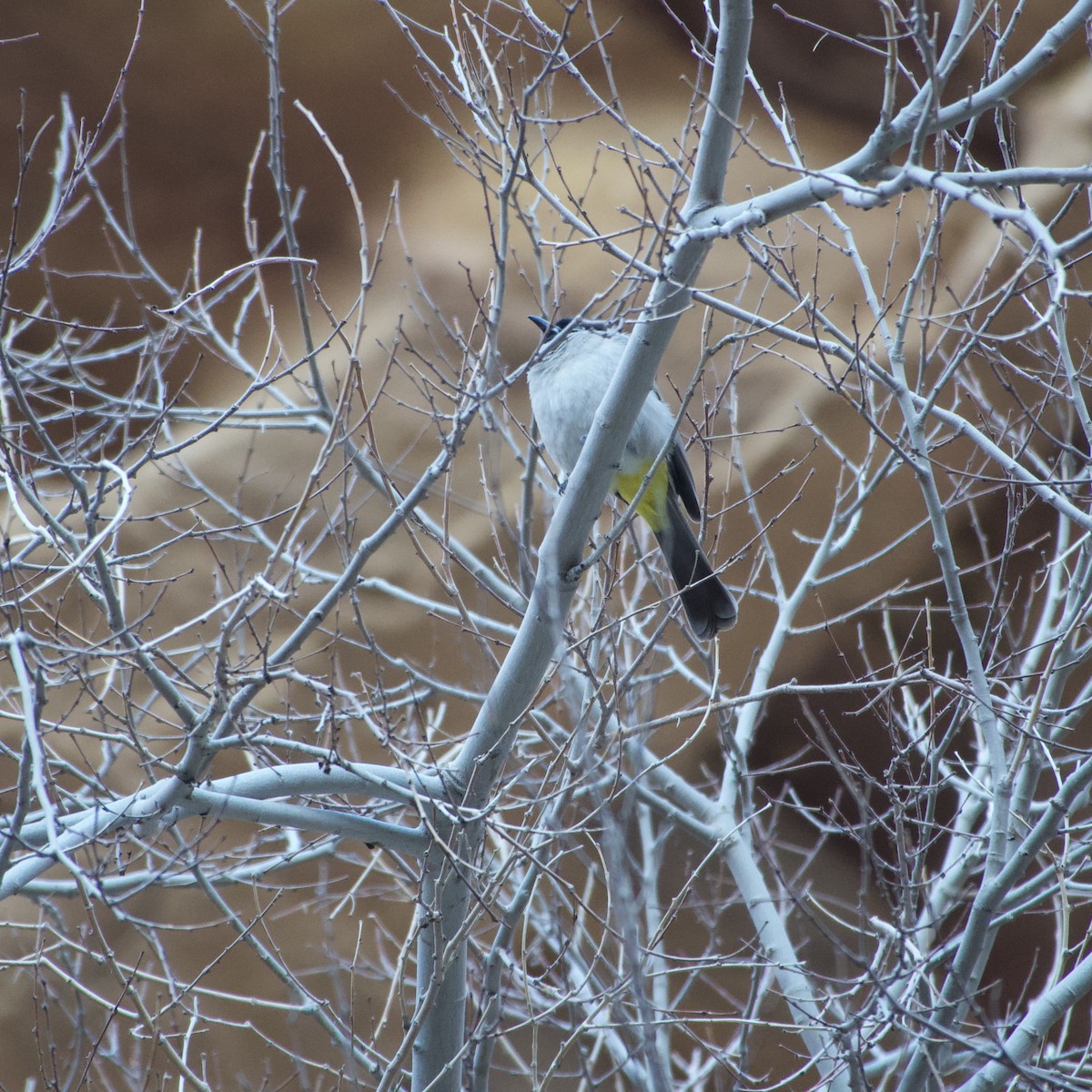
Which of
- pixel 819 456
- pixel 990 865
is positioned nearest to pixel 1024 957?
pixel 819 456

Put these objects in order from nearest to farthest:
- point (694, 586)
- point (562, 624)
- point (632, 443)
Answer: point (562, 624)
point (694, 586)
point (632, 443)

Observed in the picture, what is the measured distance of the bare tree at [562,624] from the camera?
292cm

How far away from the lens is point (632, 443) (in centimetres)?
484

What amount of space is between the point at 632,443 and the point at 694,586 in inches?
29.4

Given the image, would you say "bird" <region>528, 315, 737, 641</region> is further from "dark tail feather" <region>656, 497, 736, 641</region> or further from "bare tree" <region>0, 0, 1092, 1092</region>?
"bare tree" <region>0, 0, 1092, 1092</region>

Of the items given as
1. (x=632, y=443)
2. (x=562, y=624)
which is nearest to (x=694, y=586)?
(x=632, y=443)

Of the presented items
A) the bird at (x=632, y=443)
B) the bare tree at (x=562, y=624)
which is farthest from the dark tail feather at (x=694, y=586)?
the bare tree at (x=562, y=624)

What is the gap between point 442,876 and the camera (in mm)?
3240

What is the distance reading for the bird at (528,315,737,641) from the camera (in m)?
4.57

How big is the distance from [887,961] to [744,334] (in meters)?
2.62

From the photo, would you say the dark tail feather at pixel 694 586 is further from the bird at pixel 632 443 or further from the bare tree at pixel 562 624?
the bare tree at pixel 562 624

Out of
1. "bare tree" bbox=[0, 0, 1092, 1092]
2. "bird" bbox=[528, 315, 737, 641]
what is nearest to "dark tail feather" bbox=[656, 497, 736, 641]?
"bird" bbox=[528, 315, 737, 641]

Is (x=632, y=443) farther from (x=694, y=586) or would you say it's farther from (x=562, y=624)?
(x=562, y=624)

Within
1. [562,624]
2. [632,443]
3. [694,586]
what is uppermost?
[562,624]
